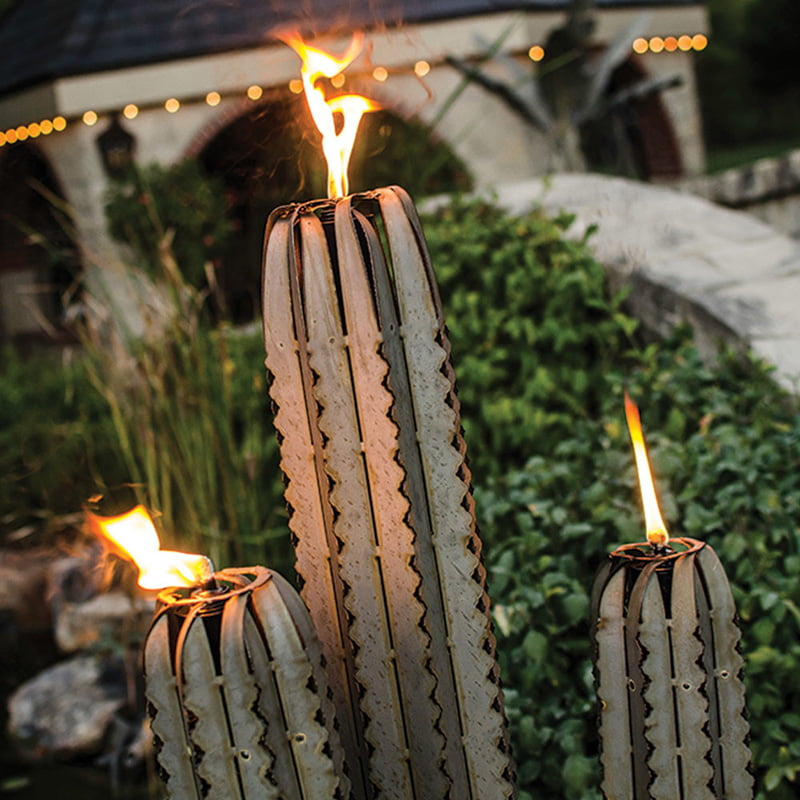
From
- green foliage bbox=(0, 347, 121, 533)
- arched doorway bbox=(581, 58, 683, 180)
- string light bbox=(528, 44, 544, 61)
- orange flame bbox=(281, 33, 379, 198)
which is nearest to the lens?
orange flame bbox=(281, 33, 379, 198)

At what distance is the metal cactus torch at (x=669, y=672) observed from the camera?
1169 mm

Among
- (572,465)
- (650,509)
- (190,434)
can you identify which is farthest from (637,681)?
(190,434)

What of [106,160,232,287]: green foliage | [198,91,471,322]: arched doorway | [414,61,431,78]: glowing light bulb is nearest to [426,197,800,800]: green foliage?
[198,91,471,322]: arched doorway

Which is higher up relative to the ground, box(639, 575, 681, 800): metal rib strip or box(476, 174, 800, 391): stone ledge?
box(476, 174, 800, 391): stone ledge

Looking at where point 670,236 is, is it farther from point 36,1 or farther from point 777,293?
point 36,1

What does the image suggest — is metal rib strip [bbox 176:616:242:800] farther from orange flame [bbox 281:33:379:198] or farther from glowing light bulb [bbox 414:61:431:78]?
glowing light bulb [bbox 414:61:431:78]

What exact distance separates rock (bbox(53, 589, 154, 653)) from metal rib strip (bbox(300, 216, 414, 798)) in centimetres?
276

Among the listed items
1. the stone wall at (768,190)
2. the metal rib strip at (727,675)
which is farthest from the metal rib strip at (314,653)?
the stone wall at (768,190)

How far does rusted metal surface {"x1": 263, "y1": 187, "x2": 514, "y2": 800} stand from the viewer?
1193mm

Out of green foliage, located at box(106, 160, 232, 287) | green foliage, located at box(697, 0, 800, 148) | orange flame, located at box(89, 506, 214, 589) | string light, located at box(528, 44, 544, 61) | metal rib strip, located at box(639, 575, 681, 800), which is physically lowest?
metal rib strip, located at box(639, 575, 681, 800)

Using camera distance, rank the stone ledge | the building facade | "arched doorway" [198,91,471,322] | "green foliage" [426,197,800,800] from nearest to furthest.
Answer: "green foliage" [426,197,800,800] < the stone ledge < "arched doorway" [198,91,471,322] < the building facade

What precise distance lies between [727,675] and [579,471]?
62.0 inches

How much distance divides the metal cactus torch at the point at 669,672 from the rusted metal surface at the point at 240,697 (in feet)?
1.24

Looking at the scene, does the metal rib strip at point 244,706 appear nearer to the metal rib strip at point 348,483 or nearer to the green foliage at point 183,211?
the metal rib strip at point 348,483
